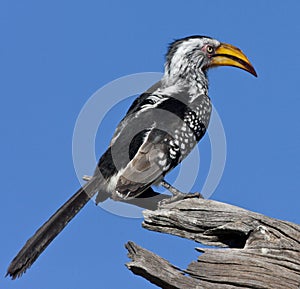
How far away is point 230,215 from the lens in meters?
6.41

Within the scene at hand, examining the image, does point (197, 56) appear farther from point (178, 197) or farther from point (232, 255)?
point (232, 255)

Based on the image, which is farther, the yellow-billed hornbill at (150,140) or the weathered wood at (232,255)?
the yellow-billed hornbill at (150,140)

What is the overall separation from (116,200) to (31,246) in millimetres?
1281

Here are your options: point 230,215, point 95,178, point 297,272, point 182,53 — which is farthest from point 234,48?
point 297,272

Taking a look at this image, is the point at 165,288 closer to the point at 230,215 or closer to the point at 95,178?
the point at 230,215

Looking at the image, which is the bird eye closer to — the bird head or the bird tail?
the bird head

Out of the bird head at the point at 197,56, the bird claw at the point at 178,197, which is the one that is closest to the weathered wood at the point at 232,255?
the bird claw at the point at 178,197

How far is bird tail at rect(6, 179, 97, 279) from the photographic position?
6.70 meters

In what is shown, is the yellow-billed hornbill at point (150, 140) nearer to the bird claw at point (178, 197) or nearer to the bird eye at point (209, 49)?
the bird eye at point (209, 49)

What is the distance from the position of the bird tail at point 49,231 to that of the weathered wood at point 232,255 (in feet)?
4.08

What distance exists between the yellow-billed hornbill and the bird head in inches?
0.5

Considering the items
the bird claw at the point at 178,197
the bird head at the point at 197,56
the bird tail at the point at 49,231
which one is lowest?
the bird tail at the point at 49,231

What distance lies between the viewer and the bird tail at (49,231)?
6.70 metres

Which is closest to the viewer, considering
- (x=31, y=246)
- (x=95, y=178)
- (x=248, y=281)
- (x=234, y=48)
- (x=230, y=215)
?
(x=248, y=281)
